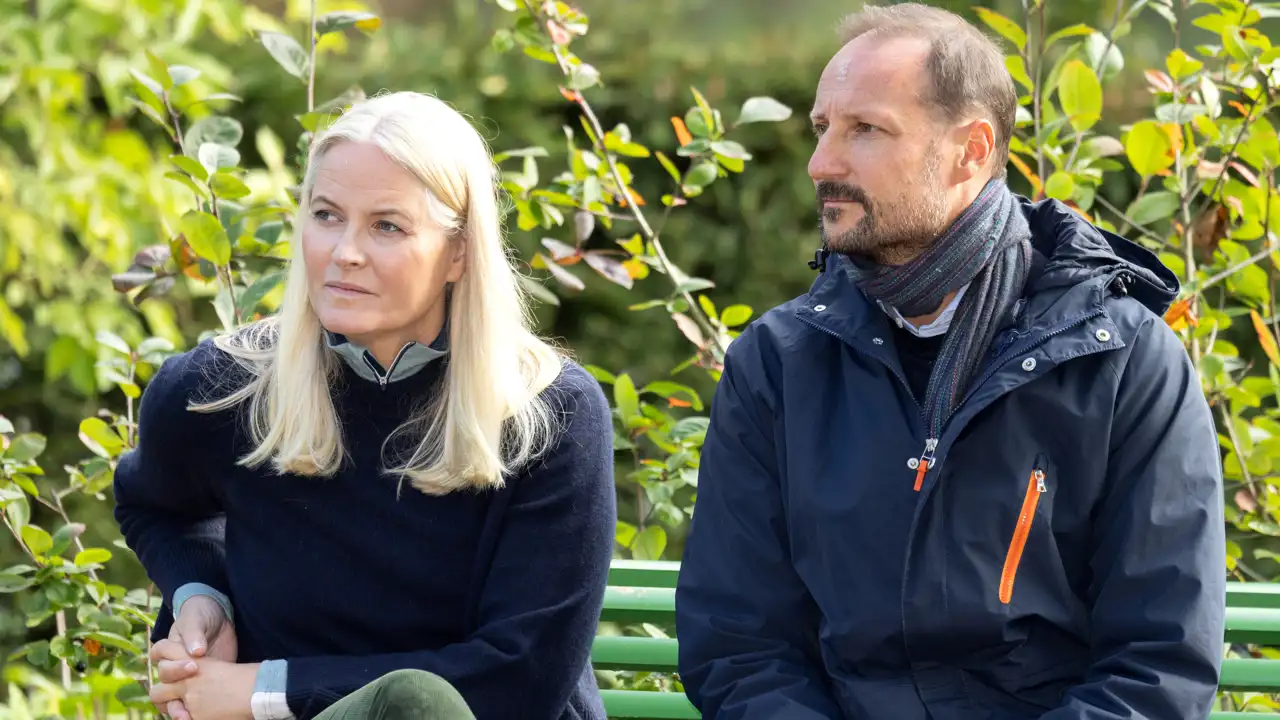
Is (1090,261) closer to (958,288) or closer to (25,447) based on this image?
(958,288)

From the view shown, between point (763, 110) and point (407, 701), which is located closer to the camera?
point (407, 701)

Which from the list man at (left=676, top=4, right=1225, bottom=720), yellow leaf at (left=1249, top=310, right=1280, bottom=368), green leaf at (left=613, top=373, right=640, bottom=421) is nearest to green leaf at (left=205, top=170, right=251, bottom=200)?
green leaf at (left=613, top=373, right=640, bottom=421)

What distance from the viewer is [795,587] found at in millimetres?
2480

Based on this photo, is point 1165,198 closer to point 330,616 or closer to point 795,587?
point 795,587

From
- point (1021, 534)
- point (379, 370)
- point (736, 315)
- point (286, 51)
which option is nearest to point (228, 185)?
point (286, 51)

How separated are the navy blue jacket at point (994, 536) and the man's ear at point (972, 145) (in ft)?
0.58

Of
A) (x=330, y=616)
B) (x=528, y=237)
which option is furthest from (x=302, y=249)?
(x=528, y=237)

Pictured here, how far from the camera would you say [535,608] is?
2545mm

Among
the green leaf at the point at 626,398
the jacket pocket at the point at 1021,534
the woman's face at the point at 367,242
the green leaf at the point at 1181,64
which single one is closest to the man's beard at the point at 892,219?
the jacket pocket at the point at 1021,534

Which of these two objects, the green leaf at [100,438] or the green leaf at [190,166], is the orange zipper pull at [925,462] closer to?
the green leaf at [190,166]

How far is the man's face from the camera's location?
243 cm

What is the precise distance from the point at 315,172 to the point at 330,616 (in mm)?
716

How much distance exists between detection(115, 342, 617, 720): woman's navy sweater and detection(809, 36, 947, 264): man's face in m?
0.55

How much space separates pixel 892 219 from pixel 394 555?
946mm
